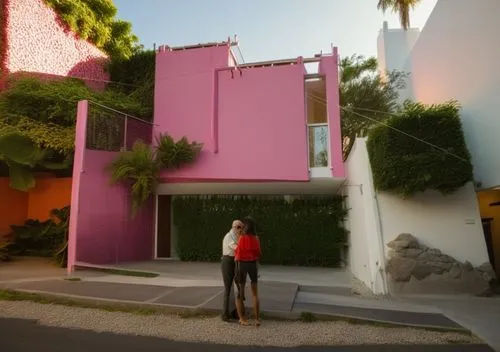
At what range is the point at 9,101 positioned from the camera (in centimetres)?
1380

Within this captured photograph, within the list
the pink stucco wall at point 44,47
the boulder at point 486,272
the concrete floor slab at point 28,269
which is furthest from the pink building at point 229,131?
the pink stucco wall at point 44,47

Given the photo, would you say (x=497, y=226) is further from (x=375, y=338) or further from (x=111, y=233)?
(x=111, y=233)

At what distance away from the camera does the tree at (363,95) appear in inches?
670

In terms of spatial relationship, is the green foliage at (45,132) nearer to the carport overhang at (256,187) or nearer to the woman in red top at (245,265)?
the carport overhang at (256,187)

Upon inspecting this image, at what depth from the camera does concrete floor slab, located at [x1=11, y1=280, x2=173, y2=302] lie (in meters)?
7.56

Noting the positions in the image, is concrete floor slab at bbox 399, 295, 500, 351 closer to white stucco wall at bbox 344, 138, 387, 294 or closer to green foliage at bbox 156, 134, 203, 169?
white stucco wall at bbox 344, 138, 387, 294

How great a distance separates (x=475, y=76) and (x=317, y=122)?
464 centimetres

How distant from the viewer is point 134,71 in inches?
719

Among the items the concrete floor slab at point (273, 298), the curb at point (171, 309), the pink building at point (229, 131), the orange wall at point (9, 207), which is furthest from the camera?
the orange wall at point (9, 207)

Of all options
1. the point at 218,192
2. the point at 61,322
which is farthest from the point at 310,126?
the point at 61,322

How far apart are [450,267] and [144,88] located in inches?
506

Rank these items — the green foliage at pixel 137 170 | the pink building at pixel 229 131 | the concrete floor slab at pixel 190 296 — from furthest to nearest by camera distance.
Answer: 1. the pink building at pixel 229 131
2. the green foliage at pixel 137 170
3. the concrete floor slab at pixel 190 296

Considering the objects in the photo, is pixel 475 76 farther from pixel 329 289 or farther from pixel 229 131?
pixel 229 131

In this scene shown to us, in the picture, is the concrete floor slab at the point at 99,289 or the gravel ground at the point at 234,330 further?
the concrete floor slab at the point at 99,289
